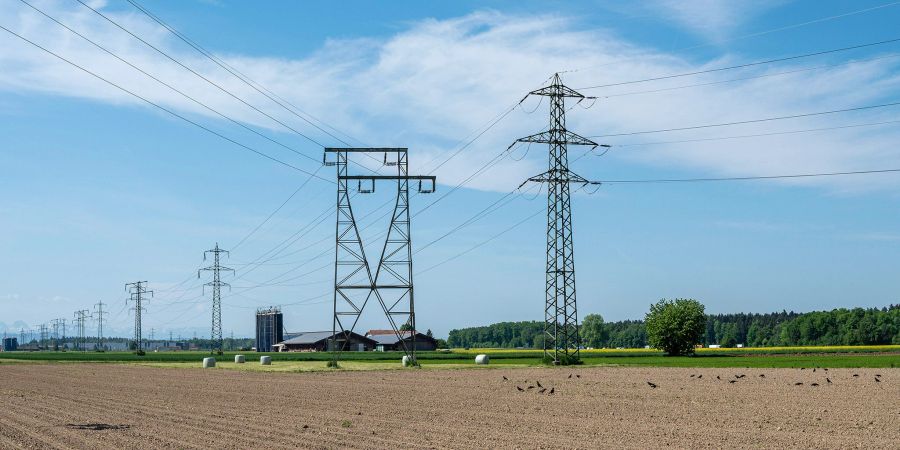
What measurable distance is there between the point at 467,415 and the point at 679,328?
9708 centimetres

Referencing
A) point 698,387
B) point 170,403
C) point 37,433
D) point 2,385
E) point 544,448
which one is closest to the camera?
point 544,448

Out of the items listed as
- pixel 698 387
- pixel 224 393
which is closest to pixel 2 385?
pixel 224 393

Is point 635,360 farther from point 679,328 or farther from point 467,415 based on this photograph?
point 467,415

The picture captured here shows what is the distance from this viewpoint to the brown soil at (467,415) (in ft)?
81.4

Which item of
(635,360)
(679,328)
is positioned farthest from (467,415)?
(679,328)

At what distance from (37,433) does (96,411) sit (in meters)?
8.40

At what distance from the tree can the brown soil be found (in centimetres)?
7176

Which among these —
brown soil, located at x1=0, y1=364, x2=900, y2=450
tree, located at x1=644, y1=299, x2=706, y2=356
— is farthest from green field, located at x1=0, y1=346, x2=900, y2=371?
brown soil, located at x1=0, y1=364, x2=900, y2=450

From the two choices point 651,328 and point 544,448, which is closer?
point 544,448

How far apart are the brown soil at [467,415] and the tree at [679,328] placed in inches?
2825

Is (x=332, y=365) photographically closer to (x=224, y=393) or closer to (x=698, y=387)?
(x=224, y=393)

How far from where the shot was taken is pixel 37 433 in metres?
27.8

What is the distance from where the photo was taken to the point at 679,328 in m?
124

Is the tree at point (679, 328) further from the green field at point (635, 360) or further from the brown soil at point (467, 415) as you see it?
the brown soil at point (467, 415)
